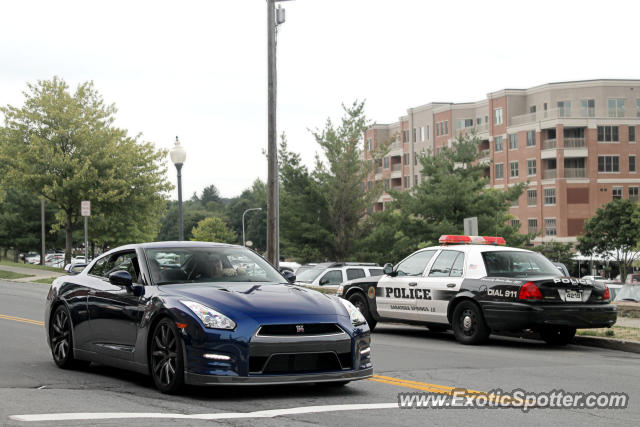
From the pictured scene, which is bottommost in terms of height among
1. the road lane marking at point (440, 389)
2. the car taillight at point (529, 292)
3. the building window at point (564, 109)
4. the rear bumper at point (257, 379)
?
the road lane marking at point (440, 389)

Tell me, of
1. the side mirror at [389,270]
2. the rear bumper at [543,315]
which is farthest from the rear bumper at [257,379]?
the side mirror at [389,270]

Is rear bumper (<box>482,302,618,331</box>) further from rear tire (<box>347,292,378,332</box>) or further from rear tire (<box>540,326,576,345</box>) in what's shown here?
rear tire (<box>347,292,378,332</box>)

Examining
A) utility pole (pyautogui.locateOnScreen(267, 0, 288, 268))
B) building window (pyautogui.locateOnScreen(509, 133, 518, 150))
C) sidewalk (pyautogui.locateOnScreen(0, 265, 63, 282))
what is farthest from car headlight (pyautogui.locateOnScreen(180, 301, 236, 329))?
building window (pyautogui.locateOnScreen(509, 133, 518, 150))

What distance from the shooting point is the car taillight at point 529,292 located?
13234 millimetres

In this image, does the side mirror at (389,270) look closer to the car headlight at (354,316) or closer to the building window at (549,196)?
the car headlight at (354,316)

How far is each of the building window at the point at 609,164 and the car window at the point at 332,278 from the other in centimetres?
5981

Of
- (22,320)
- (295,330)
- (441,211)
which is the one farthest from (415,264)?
(441,211)

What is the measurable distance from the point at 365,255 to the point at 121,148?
1301 centimetres

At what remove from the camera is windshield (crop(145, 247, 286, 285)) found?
8.84 meters

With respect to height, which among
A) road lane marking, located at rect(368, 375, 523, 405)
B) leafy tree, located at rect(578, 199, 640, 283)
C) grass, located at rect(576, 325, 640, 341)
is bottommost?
grass, located at rect(576, 325, 640, 341)

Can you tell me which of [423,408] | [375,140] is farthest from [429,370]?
[375,140]

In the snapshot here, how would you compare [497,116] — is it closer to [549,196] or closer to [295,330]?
[549,196]

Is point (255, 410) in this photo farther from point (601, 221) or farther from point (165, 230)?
point (165, 230)

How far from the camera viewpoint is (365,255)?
44.2m
